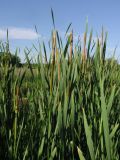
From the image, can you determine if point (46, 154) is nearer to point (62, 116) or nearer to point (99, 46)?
point (62, 116)

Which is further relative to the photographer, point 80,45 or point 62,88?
point 80,45

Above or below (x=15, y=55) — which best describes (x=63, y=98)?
below

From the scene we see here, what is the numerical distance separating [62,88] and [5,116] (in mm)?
209

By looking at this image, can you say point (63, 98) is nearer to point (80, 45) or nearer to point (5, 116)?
point (5, 116)

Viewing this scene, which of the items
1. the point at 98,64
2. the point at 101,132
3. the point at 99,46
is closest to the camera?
the point at 101,132

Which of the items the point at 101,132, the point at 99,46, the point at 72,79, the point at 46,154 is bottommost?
the point at 46,154

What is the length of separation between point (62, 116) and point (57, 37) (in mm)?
298

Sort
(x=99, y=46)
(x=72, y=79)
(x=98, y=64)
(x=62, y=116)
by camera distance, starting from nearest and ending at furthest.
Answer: (x=62, y=116)
(x=72, y=79)
(x=98, y=64)
(x=99, y=46)

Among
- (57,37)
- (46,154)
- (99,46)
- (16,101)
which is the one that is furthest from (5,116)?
(99,46)

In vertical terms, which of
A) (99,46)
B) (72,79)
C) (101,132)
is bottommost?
(101,132)

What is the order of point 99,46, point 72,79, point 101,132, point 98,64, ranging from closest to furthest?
point 101,132, point 72,79, point 98,64, point 99,46

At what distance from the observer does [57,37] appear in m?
1.17

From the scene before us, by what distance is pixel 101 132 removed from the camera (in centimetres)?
90

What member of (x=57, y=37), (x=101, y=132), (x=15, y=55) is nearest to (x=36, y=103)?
(x=15, y=55)
